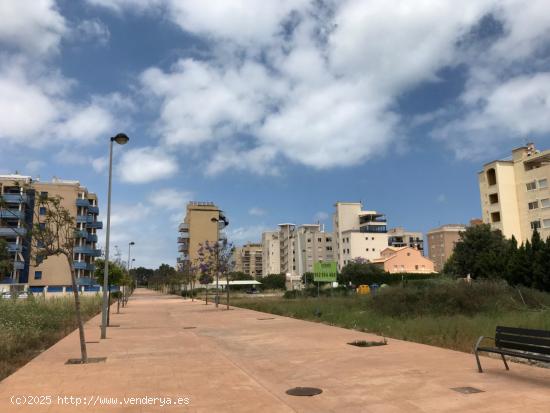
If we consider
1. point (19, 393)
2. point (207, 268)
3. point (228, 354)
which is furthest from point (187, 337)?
point (207, 268)

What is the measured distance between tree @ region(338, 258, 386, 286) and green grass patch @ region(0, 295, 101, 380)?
2334 inches

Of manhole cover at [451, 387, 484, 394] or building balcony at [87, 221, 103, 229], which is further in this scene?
building balcony at [87, 221, 103, 229]

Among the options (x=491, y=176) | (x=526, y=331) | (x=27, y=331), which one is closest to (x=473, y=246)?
(x=491, y=176)

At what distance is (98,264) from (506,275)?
1191 inches

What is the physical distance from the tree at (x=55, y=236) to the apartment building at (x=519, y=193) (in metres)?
64.1

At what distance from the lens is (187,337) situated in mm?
16438

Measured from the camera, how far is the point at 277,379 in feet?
29.0

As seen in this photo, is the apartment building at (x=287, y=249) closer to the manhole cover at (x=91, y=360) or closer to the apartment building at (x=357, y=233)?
the apartment building at (x=357, y=233)

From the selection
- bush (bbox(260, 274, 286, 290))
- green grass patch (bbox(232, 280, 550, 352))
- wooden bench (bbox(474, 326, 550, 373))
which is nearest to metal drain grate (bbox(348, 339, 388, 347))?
green grass patch (bbox(232, 280, 550, 352))

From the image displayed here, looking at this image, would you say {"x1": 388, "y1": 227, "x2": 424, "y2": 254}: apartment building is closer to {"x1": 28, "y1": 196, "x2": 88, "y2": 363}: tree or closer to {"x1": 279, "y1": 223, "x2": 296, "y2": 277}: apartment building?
{"x1": 279, "y1": 223, "x2": 296, "y2": 277}: apartment building

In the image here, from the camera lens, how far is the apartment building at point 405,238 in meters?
156

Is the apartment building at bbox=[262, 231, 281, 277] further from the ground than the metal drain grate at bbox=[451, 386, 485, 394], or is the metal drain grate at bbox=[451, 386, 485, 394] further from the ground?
the apartment building at bbox=[262, 231, 281, 277]

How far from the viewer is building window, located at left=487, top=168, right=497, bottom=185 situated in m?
69.7

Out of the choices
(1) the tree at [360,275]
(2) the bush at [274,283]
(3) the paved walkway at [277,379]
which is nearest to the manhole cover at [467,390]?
(3) the paved walkway at [277,379]
